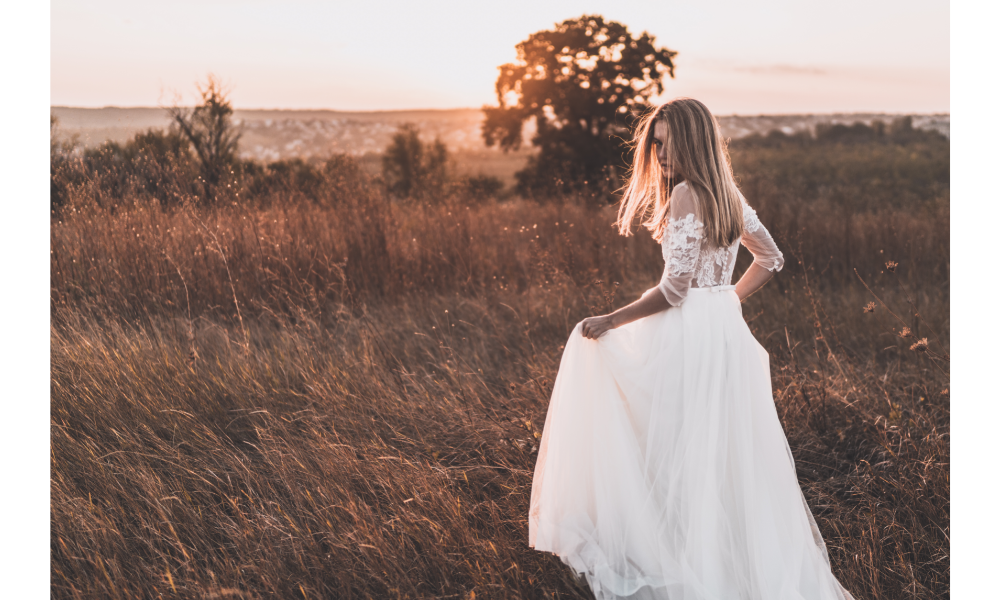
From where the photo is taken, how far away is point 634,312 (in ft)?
6.57

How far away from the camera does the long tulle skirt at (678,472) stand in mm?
1882

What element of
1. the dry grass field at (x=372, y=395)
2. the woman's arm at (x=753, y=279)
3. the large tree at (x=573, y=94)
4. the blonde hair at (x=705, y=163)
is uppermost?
the large tree at (x=573, y=94)

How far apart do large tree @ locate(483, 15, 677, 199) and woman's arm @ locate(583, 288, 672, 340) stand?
13.0 m

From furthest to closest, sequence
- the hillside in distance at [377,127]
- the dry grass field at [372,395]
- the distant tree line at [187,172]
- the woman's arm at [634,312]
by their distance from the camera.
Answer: the hillside in distance at [377,127] < the distant tree line at [187,172] < the dry grass field at [372,395] < the woman's arm at [634,312]

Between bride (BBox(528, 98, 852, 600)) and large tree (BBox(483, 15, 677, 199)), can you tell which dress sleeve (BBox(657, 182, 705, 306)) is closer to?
bride (BBox(528, 98, 852, 600))

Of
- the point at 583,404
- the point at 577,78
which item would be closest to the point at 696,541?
the point at 583,404

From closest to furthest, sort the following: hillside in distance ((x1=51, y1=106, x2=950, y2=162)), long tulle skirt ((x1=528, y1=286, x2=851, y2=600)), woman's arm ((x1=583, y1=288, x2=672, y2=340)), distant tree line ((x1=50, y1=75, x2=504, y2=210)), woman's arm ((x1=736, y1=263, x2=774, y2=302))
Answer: long tulle skirt ((x1=528, y1=286, x2=851, y2=600)), woman's arm ((x1=583, y1=288, x2=672, y2=340)), woman's arm ((x1=736, y1=263, x2=774, y2=302)), distant tree line ((x1=50, y1=75, x2=504, y2=210)), hillside in distance ((x1=51, y1=106, x2=950, y2=162))

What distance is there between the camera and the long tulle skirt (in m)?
1.88

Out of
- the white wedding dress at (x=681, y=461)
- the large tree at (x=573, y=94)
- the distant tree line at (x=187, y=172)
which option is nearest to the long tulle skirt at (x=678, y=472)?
the white wedding dress at (x=681, y=461)

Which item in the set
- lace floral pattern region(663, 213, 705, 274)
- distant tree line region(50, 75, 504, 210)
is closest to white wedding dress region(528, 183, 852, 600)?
lace floral pattern region(663, 213, 705, 274)

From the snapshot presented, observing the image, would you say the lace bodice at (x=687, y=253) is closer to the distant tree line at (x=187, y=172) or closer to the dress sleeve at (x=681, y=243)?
the dress sleeve at (x=681, y=243)

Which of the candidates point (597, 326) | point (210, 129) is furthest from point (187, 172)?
point (597, 326)

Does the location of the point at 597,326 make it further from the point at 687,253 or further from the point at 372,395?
the point at 372,395

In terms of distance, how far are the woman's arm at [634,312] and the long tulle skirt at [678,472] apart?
8cm
